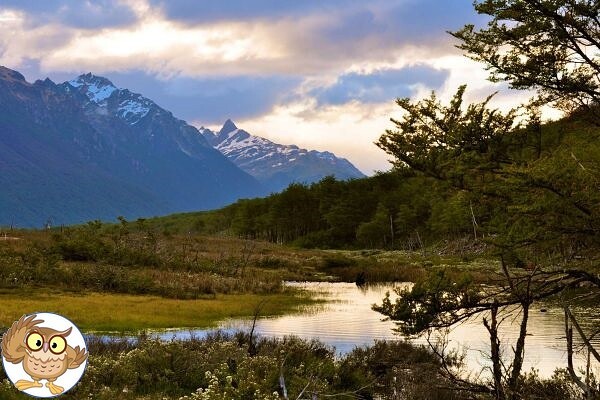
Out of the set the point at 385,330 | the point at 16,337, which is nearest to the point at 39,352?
the point at 16,337

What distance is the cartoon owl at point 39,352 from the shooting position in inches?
273

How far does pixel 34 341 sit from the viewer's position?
277 inches

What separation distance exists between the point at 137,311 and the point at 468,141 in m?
20.8

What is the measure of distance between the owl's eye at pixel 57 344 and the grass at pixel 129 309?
1728 centimetres

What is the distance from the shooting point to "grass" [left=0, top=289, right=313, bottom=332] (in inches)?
1043

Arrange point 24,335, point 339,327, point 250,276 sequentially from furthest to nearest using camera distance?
1. point 250,276
2. point 339,327
3. point 24,335

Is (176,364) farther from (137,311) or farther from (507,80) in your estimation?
(137,311)

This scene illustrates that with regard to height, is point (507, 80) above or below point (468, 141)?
above

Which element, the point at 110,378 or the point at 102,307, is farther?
the point at 102,307

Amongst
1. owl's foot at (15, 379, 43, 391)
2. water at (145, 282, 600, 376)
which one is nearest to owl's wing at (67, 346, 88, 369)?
owl's foot at (15, 379, 43, 391)

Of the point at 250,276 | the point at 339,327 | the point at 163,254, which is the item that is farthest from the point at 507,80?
the point at 163,254

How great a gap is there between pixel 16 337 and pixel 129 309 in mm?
24345

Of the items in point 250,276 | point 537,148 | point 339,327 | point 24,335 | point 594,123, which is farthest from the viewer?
point 250,276

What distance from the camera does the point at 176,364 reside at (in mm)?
15539
